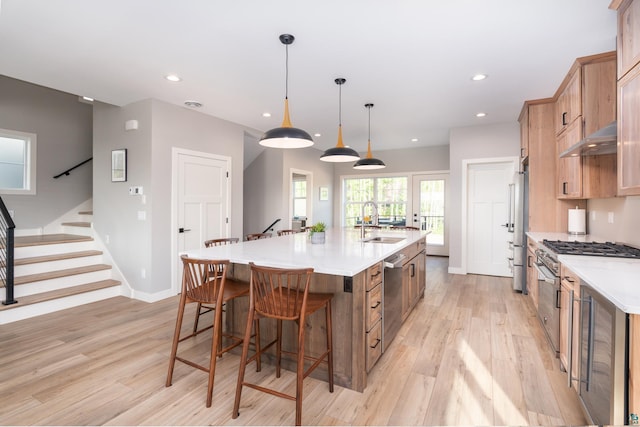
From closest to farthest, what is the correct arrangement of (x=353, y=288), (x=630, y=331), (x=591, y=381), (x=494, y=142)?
(x=630, y=331)
(x=591, y=381)
(x=353, y=288)
(x=494, y=142)

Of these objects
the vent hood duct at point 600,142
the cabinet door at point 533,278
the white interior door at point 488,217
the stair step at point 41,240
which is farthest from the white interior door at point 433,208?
the stair step at point 41,240

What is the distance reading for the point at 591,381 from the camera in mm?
1660

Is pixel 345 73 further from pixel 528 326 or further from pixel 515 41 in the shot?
pixel 528 326

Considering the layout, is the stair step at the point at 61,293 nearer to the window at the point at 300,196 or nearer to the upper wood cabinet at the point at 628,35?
the window at the point at 300,196

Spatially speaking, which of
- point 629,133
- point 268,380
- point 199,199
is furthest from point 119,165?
point 629,133

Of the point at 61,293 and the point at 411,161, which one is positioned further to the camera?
the point at 411,161

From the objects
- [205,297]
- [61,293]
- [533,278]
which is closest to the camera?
[205,297]

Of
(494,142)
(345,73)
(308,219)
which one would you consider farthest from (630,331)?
(308,219)

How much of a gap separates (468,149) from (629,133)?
3.62 m

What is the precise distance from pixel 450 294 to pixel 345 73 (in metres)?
3.20

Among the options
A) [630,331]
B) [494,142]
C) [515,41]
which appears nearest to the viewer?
[630,331]

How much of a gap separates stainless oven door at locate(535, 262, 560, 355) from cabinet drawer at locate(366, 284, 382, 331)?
1.32 m

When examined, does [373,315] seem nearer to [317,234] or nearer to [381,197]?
[317,234]

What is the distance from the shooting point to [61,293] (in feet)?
12.6
